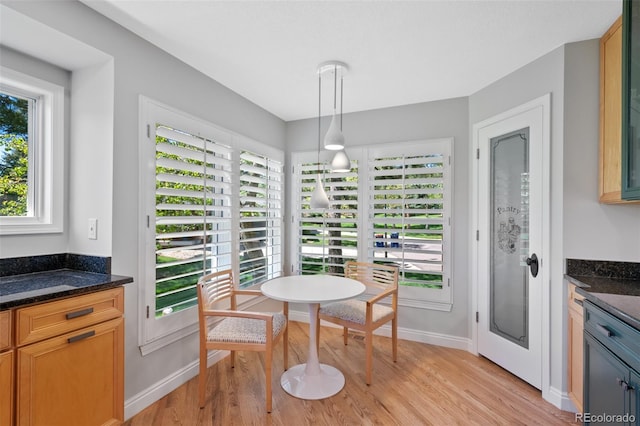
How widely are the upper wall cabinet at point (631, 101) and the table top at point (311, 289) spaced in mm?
1672

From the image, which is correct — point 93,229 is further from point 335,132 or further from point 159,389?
point 335,132

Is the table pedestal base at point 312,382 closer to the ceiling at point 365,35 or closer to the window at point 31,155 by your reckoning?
the window at point 31,155

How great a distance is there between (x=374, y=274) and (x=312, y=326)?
3.23 feet

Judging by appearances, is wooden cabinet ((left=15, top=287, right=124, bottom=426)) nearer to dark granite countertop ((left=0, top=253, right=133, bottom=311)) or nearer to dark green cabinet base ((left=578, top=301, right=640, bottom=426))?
dark granite countertop ((left=0, top=253, right=133, bottom=311))

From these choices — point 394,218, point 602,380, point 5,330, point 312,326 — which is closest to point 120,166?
point 5,330

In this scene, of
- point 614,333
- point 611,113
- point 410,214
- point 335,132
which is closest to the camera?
point 614,333

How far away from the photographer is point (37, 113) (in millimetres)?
1999

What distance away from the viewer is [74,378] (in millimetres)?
1555

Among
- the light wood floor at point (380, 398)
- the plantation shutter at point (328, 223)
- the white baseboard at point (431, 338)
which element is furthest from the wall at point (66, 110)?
the white baseboard at point (431, 338)

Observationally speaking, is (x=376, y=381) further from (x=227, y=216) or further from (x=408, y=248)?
(x=227, y=216)

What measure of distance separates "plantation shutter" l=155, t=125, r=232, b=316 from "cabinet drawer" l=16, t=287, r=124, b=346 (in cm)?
48

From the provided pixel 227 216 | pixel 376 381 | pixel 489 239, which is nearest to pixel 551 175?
pixel 489 239

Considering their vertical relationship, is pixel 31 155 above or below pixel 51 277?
above

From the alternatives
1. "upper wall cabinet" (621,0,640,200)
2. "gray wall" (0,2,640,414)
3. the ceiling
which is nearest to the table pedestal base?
"gray wall" (0,2,640,414)
